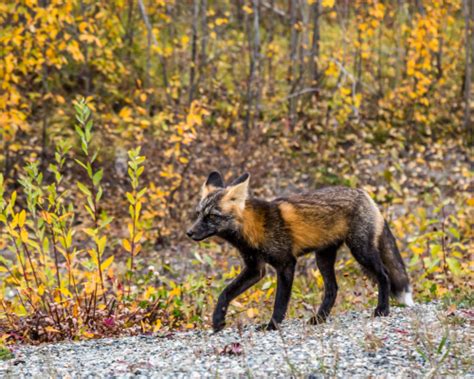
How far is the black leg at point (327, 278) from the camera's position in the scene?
686 centimetres

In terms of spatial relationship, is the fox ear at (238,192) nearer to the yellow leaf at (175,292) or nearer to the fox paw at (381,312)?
the yellow leaf at (175,292)

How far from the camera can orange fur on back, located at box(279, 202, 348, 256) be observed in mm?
6574

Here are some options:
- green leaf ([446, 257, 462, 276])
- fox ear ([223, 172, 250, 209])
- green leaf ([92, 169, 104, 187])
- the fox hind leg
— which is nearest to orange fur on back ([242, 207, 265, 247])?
fox ear ([223, 172, 250, 209])

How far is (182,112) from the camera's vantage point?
14.5 m

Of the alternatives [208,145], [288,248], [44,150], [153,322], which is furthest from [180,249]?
[288,248]

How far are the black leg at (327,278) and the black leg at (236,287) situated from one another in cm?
70

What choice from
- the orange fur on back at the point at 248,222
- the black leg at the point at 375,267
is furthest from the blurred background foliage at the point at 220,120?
the orange fur on back at the point at 248,222

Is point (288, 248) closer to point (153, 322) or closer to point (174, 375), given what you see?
point (153, 322)

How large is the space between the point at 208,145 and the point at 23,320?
7650 millimetres

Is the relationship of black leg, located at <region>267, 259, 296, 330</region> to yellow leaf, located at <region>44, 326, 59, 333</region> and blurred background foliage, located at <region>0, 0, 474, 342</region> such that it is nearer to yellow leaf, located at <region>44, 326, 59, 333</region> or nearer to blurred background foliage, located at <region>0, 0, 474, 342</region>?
blurred background foliage, located at <region>0, 0, 474, 342</region>

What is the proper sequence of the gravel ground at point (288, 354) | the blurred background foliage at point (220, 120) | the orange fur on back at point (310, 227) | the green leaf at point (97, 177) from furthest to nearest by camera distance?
the blurred background foliage at point (220, 120)
the orange fur on back at point (310, 227)
the green leaf at point (97, 177)
the gravel ground at point (288, 354)

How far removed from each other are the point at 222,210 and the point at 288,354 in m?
1.91

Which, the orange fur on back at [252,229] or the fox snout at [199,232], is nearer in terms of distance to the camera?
the fox snout at [199,232]

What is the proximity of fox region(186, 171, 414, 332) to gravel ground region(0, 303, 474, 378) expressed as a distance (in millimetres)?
555
